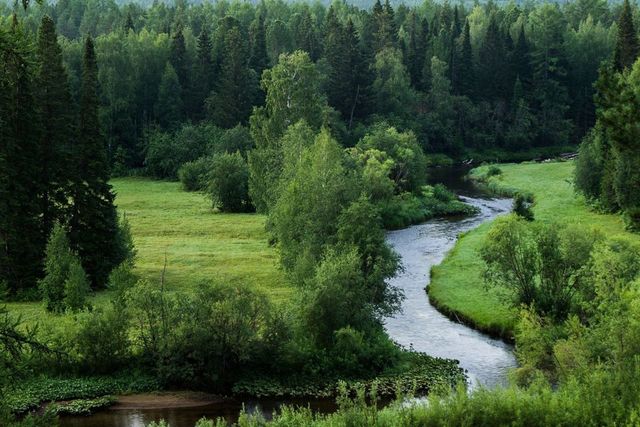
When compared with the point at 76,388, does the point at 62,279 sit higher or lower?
higher

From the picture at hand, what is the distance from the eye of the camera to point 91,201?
56406 mm

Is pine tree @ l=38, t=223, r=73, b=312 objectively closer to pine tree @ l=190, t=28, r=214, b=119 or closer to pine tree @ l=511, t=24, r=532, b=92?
pine tree @ l=190, t=28, r=214, b=119

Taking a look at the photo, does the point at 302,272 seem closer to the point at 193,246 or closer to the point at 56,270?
the point at 56,270

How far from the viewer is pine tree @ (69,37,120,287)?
56.2m

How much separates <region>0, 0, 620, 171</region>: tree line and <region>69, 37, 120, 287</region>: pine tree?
188ft

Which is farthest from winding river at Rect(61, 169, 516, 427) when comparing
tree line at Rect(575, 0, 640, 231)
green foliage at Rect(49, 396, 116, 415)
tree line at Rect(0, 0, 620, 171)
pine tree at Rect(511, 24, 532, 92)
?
pine tree at Rect(511, 24, 532, 92)

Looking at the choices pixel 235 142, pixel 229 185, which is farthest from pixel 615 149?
pixel 235 142

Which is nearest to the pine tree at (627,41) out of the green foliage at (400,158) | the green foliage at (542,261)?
the green foliage at (400,158)

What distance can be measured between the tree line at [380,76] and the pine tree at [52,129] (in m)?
56.6

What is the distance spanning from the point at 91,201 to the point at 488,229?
34.0 metres

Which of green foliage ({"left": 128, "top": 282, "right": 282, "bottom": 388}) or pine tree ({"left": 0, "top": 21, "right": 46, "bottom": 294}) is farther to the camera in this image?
pine tree ({"left": 0, "top": 21, "right": 46, "bottom": 294})

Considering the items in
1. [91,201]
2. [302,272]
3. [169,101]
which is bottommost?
[302,272]

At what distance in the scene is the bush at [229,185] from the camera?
87.9 metres

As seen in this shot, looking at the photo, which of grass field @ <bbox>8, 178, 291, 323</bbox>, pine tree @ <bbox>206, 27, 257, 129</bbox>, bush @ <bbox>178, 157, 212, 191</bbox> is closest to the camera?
grass field @ <bbox>8, 178, 291, 323</bbox>
